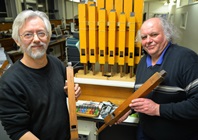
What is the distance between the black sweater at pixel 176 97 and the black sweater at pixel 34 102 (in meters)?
0.62

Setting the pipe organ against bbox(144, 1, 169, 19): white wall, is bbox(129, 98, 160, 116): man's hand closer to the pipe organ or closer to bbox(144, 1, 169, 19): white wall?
the pipe organ

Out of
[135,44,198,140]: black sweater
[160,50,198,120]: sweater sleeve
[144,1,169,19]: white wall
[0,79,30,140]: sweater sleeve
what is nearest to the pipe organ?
[135,44,198,140]: black sweater

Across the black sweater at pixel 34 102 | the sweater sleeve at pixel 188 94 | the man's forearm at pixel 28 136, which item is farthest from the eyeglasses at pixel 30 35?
the sweater sleeve at pixel 188 94

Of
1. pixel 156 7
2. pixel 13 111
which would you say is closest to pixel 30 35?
pixel 13 111

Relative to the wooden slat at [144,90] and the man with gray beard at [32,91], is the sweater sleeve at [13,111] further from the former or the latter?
the wooden slat at [144,90]

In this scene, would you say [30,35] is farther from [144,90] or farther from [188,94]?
[188,94]

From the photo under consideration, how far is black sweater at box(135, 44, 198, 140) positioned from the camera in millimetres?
974

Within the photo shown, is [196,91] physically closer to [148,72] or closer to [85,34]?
[148,72]

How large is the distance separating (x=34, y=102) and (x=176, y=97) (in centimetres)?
87

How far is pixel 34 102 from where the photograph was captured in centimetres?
91

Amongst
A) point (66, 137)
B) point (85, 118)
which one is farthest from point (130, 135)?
point (66, 137)

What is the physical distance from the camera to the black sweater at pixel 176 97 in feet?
3.20

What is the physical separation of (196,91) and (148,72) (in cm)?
32

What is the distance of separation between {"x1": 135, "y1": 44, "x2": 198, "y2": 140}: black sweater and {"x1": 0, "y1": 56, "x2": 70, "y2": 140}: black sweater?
616 mm
